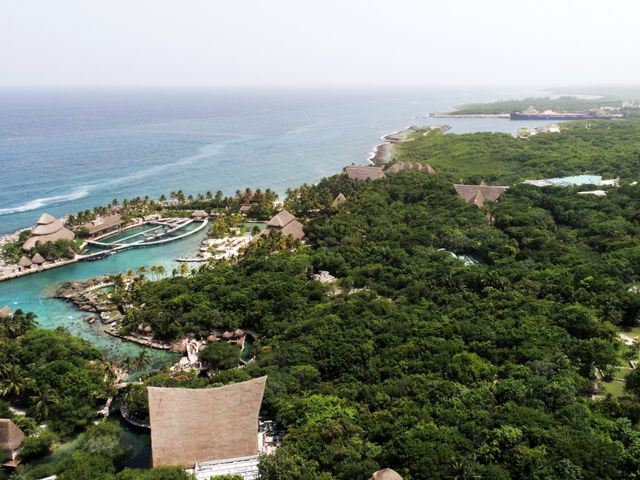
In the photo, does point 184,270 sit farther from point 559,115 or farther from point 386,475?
point 559,115

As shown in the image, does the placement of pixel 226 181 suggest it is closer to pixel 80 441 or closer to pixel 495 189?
pixel 495 189

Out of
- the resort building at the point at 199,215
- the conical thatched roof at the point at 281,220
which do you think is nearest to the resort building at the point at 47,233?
the resort building at the point at 199,215

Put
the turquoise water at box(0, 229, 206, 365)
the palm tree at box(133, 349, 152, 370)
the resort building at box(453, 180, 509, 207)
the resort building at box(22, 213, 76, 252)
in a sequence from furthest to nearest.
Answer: the resort building at box(453, 180, 509, 207) < the resort building at box(22, 213, 76, 252) < the turquoise water at box(0, 229, 206, 365) < the palm tree at box(133, 349, 152, 370)

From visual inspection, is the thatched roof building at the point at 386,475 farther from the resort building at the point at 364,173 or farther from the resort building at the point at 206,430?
the resort building at the point at 364,173

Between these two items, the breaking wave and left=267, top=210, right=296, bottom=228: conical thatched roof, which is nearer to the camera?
left=267, top=210, right=296, bottom=228: conical thatched roof

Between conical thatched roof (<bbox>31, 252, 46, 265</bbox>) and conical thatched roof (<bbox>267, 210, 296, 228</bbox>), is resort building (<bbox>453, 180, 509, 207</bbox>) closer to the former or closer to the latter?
conical thatched roof (<bbox>267, 210, 296, 228</bbox>)

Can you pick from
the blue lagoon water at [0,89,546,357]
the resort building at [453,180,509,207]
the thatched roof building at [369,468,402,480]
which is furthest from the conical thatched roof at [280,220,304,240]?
the thatched roof building at [369,468,402,480]

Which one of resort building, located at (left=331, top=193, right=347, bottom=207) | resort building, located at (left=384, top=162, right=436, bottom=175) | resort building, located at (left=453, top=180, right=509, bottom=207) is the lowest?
resort building, located at (left=331, top=193, right=347, bottom=207)
